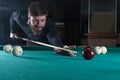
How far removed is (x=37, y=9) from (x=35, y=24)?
1.12ft

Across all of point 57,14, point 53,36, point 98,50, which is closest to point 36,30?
point 53,36

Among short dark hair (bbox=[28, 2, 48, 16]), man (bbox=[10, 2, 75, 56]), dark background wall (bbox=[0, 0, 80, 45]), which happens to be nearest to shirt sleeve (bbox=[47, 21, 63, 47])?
man (bbox=[10, 2, 75, 56])

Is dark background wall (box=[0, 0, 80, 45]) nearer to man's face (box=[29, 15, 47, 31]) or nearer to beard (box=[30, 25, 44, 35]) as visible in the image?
man's face (box=[29, 15, 47, 31])

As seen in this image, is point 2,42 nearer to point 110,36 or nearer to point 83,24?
point 83,24

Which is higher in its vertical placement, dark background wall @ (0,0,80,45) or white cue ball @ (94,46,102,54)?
dark background wall @ (0,0,80,45)

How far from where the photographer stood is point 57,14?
5828 millimetres

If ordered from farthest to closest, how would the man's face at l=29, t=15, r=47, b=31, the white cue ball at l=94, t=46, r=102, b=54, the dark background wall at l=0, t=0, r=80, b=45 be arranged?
the dark background wall at l=0, t=0, r=80, b=45
the man's face at l=29, t=15, r=47, b=31
the white cue ball at l=94, t=46, r=102, b=54

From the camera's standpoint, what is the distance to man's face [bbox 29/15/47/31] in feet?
18.5

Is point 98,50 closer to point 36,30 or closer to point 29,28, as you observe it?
point 36,30

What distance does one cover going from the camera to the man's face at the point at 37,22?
565 centimetres

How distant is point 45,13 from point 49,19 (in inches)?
6.2

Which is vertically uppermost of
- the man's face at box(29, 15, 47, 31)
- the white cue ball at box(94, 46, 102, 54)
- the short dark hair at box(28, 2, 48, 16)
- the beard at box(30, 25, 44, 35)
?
the short dark hair at box(28, 2, 48, 16)

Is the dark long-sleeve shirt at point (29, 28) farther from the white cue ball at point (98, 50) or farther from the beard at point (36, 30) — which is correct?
the white cue ball at point (98, 50)

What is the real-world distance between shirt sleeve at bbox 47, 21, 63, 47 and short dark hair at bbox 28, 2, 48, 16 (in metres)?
0.29
